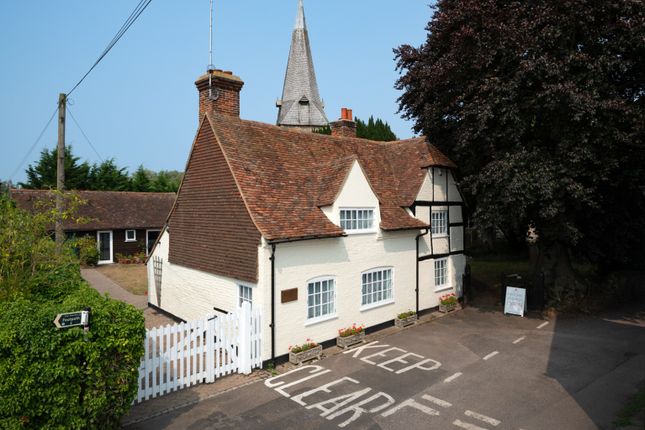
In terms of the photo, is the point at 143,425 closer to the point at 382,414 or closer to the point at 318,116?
the point at 382,414

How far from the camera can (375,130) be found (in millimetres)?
47844

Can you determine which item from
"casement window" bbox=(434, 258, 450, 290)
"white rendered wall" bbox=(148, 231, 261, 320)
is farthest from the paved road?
"casement window" bbox=(434, 258, 450, 290)

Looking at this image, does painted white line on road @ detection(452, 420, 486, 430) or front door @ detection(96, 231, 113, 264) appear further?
front door @ detection(96, 231, 113, 264)

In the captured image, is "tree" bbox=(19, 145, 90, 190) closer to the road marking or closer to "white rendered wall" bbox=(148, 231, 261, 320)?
"white rendered wall" bbox=(148, 231, 261, 320)

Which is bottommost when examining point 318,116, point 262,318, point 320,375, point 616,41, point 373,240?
point 320,375

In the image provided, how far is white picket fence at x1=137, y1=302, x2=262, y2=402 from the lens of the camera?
9.91 meters

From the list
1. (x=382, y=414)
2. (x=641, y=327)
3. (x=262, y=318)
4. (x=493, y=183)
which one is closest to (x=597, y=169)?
(x=493, y=183)

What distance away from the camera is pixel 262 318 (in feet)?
38.9

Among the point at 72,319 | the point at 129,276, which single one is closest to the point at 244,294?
the point at 72,319

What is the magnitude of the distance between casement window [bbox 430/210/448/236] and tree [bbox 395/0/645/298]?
78.4 inches

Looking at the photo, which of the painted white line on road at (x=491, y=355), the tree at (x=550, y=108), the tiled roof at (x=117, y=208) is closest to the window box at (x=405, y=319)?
the painted white line on road at (x=491, y=355)

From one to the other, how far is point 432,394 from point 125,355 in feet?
23.6

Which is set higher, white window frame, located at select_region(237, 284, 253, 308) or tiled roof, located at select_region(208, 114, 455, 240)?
tiled roof, located at select_region(208, 114, 455, 240)

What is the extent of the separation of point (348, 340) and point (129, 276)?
1917 cm
